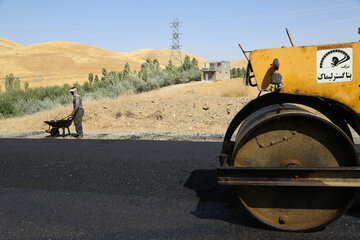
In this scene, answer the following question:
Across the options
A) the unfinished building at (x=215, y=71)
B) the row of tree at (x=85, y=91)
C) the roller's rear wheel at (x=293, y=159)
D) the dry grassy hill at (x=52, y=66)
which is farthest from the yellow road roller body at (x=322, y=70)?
the dry grassy hill at (x=52, y=66)

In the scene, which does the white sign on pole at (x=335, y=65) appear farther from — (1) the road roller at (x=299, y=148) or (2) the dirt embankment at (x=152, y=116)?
(2) the dirt embankment at (x=152, y=116)

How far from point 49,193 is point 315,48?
397cm

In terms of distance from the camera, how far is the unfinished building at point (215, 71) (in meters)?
30.3

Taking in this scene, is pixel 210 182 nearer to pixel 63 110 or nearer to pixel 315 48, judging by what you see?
pixel 315 48

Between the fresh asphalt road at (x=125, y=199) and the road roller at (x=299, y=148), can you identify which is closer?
the road roller at (x=299, y=148)

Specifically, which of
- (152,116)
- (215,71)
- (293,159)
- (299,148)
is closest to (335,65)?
(299,148)

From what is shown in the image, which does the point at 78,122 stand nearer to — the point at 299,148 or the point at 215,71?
the point at 299,148

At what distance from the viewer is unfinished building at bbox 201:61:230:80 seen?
1192 inches

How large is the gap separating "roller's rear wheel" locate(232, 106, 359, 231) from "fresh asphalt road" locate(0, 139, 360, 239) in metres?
0.22

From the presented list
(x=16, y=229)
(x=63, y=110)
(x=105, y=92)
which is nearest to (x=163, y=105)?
(x=63, y=110)

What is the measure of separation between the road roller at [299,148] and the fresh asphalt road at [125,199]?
29cm

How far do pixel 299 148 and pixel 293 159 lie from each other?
12 cm

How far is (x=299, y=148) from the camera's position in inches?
114

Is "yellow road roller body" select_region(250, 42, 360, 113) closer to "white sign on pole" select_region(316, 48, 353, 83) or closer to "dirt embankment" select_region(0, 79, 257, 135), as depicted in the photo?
"white sign on pole" select_region(316, 48, 353, 83)
